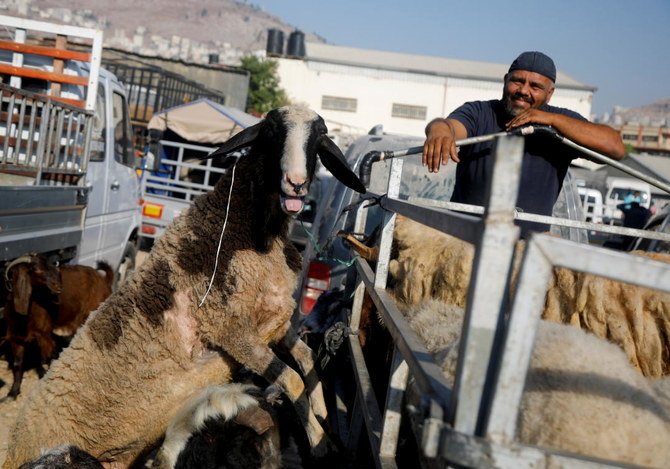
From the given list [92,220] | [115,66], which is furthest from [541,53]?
[115,66]

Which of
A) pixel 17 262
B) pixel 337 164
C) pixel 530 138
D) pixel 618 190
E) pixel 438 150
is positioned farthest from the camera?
pixel 618 190

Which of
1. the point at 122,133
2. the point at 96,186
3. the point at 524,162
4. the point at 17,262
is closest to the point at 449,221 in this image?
the point at 524,162

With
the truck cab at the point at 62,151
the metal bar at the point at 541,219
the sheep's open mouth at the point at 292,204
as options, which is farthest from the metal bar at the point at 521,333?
the truck cab at the point at 62,151

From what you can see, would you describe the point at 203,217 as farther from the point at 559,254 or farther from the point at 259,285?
the point at 559,254

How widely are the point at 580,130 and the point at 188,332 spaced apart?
7.76 feet

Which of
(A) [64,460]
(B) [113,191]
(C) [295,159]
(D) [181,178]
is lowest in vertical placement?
(A) [64,460]

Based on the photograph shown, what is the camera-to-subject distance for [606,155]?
3355 mm

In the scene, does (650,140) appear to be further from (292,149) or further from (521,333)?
(521,333)

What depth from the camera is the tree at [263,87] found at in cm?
3544

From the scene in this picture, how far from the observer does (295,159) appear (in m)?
3.54

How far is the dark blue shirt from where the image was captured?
11.7 feet

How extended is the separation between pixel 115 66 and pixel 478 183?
22.0 m

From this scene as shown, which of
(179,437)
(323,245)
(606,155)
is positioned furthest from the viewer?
(323,245)

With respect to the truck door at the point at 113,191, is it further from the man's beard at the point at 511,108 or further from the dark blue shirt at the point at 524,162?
the man's beard at the point at 511,108
